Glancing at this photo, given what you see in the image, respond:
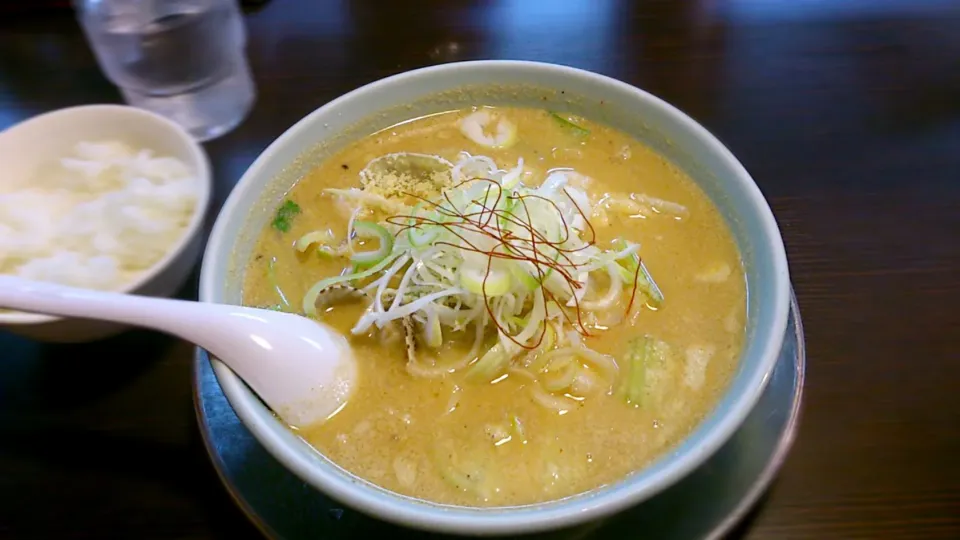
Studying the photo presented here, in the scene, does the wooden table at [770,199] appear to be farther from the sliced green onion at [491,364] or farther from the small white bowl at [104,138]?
the sliced green onion at [491,364]

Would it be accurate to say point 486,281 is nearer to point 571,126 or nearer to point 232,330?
point 232,330

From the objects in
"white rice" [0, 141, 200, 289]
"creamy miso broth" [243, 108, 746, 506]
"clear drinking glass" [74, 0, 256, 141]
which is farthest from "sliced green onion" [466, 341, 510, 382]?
"clear drinking glass" [74, 0, 256, 141]

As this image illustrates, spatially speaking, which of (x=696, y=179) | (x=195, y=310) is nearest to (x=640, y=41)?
(x=696, y=179)

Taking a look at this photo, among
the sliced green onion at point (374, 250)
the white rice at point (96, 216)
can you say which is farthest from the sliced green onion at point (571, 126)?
the white rice at point (96, 216)

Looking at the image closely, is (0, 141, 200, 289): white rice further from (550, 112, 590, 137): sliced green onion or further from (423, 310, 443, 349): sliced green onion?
(550, 112, 590, 137): sliced green onion

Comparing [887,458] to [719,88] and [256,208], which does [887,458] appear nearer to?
[719,88]

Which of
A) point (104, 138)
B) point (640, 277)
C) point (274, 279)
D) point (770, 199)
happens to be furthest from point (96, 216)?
point (770, 199)
